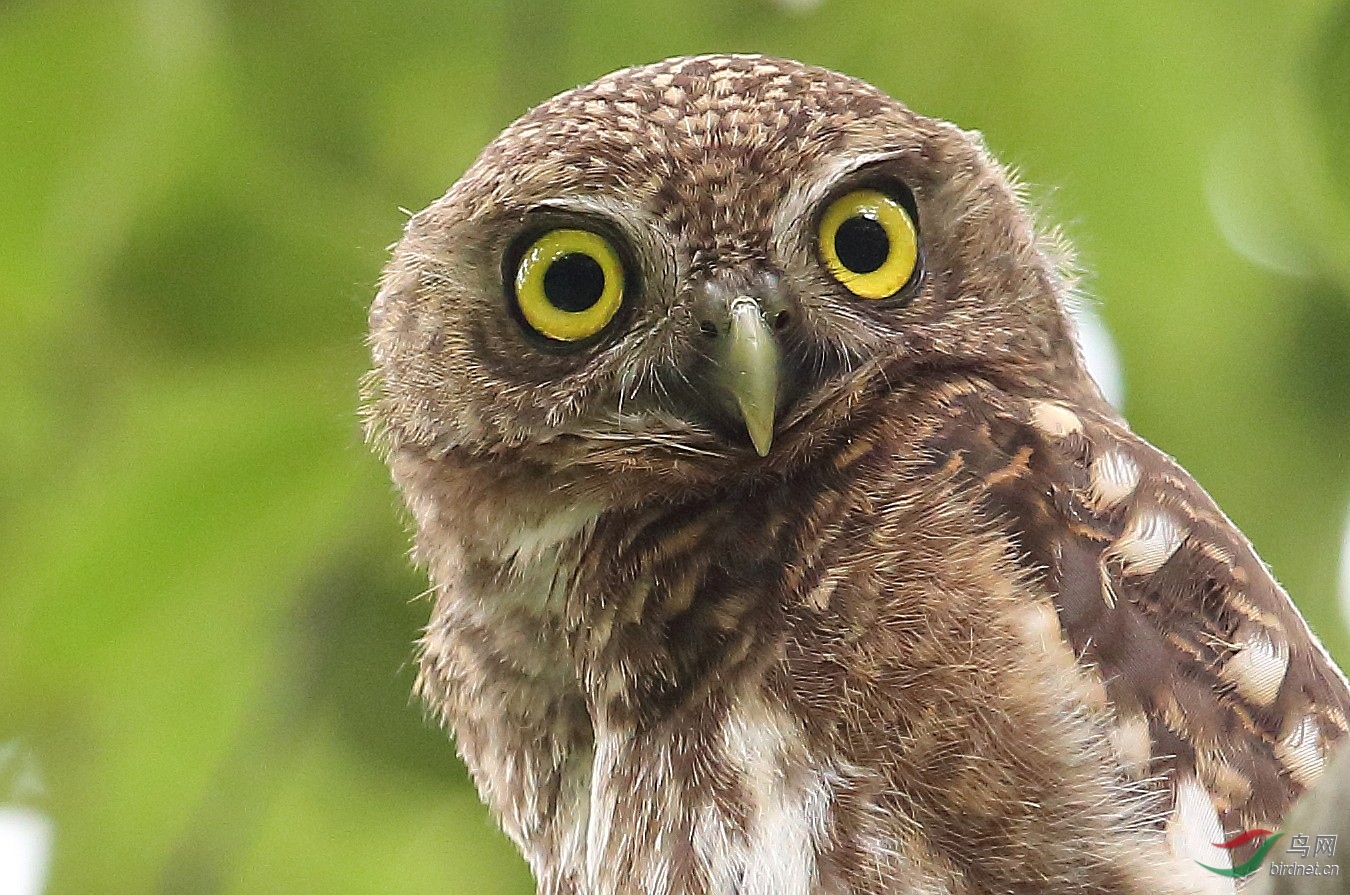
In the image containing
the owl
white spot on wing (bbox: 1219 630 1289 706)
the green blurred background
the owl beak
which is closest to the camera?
the owl

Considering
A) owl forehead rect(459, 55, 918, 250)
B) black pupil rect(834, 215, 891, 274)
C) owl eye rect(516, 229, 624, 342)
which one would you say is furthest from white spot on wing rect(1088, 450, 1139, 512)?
owl eye rect(516, 229, 624, 342)

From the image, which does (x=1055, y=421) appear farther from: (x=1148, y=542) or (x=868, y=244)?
(x=868, y=244)

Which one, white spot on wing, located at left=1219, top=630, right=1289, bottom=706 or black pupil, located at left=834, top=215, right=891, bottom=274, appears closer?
white spot on wing, located at left=1219, top=630, right=1289, bottom=706

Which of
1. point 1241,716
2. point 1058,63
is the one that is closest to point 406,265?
point 1058,63

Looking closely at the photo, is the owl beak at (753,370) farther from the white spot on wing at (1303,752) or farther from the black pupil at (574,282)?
the white spot on wing at (1303,752)

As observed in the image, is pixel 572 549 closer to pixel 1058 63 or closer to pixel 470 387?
pixel 470 387

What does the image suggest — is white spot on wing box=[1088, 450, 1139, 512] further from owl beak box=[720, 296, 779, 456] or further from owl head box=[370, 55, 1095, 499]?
owl beak box=[720, 296, 779, 456]

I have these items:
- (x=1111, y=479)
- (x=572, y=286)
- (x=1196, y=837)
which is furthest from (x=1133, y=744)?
(x=572, y=286)

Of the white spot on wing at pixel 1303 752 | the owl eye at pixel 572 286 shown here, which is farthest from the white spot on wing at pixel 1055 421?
the owl eye at pixel 572 286
